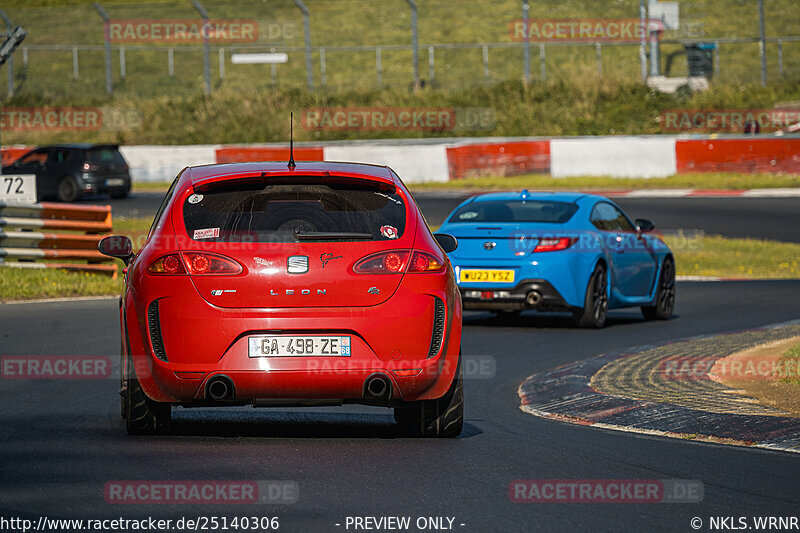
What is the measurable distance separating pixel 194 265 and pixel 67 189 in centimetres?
2687

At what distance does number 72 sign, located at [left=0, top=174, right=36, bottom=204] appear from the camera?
17.8m

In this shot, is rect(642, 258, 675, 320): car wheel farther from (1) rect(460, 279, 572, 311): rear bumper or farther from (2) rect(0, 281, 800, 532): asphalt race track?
(2) rect(0, 281, 800, 532): asphalt race track

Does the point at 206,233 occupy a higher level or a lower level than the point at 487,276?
higher

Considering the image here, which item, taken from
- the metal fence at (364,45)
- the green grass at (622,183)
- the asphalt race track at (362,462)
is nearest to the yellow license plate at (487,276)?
the asphalt race track at (362,462)

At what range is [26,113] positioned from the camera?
43.9 metres

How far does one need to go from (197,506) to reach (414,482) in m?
1.07

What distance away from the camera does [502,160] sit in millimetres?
34938

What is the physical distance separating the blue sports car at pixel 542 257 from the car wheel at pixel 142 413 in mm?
6817

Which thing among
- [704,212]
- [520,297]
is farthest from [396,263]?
[704,212]

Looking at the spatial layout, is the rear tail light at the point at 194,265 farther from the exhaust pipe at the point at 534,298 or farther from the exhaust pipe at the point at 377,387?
the exhaust pipe at the point at 534,298

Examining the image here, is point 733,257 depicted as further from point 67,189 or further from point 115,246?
point 115,246

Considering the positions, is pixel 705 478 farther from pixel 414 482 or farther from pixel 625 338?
pixel 625 338

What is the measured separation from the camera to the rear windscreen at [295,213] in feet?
23.7

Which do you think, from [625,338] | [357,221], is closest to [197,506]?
[357,221]
